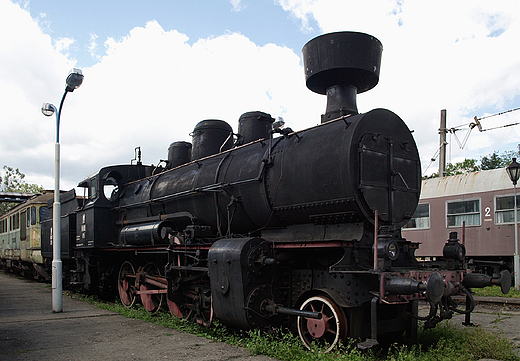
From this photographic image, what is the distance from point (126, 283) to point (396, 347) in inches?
278

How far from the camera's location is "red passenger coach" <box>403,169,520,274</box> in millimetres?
12539

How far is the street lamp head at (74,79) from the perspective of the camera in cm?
944

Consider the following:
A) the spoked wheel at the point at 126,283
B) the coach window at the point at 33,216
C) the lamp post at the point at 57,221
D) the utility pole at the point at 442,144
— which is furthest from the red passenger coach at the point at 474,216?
the coach window at the point at 33,216

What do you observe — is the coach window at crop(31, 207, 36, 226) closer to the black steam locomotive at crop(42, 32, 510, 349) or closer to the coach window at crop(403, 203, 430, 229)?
the black steam locomotive at crop(42, 32, 510, 349)

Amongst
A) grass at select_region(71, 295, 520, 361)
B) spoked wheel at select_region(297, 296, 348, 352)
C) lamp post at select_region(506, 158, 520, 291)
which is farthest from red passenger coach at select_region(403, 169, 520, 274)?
spoked wheel at select_region(297, 296, 348, 352)

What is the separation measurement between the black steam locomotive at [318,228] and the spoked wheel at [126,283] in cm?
179

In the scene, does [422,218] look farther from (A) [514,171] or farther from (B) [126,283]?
(B) [126,283]

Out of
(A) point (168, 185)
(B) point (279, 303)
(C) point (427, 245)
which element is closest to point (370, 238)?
(B) point (279, 303)

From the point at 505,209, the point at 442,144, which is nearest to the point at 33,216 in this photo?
the point at 505,209

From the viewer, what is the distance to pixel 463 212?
43.9ft

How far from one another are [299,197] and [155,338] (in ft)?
9.46

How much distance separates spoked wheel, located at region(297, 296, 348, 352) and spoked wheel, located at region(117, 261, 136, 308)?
5586 millimetres

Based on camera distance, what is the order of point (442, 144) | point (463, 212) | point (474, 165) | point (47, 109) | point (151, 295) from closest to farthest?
point (151, 295), point (47, 109), point (463, 212), point (442, 144), point (474, 165)

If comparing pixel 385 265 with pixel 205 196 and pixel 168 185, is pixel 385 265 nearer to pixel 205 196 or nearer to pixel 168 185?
pixel 205 196
